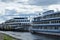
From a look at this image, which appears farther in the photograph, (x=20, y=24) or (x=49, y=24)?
(x=20, y=24)

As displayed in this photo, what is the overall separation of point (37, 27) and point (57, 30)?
64.9 ft

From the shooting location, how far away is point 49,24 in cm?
7119

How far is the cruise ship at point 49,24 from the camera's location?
66250 mm

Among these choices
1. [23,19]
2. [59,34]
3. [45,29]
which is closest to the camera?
[59,34]

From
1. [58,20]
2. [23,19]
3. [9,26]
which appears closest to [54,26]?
[58,20]

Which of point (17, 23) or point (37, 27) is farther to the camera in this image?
point (17, 23)

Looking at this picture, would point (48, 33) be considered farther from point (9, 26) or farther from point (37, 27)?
point (9, 26)

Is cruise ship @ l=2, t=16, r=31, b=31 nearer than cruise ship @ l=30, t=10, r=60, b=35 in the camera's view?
No

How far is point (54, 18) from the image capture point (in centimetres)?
6819

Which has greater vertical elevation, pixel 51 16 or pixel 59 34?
pixel 51 16

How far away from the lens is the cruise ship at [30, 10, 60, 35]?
66250mm

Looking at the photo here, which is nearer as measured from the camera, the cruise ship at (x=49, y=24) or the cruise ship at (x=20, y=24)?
the cruise ship at (x=49, y=24)

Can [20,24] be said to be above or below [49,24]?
below

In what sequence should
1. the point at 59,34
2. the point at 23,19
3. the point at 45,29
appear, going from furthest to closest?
the point at 23,19, the point at 45,29, the point at 59,34
